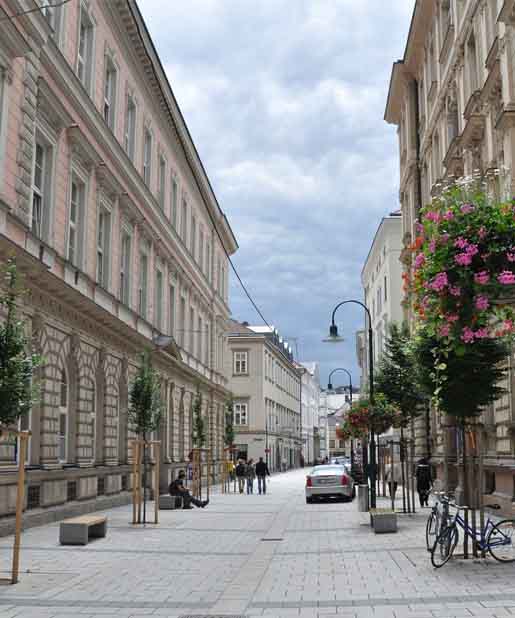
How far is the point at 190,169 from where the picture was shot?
144 ft

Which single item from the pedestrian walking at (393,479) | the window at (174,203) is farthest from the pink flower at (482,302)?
the window at (174,203)

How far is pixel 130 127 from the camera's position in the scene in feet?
103

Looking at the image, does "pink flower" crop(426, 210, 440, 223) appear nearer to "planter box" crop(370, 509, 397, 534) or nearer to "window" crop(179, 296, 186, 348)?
"planter box" crop(370, 509, 397, 534)

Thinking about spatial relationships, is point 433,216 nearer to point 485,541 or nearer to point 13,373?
point 485,541

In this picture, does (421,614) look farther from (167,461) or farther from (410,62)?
(410,62)

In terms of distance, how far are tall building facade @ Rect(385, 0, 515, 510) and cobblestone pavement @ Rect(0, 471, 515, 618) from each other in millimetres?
3444

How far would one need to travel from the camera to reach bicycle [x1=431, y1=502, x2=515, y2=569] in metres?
12.0

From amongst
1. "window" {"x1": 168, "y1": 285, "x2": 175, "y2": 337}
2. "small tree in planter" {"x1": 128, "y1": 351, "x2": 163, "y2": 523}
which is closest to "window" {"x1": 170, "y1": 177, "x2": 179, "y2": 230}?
"window" {"x1": 168, "y1": 285, "x2": 175, "y2": 337}

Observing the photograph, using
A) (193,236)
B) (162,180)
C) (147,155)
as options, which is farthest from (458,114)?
(193,236)

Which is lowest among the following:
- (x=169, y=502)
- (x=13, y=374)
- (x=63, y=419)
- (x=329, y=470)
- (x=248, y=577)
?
(x=248, y=577)

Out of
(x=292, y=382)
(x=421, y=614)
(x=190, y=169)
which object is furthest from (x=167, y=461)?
(x=292, y=382)

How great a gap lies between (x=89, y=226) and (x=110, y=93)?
19.0 feet

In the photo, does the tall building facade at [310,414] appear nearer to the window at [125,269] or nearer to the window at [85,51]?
the window at [125,269]

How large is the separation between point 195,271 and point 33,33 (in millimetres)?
27260
